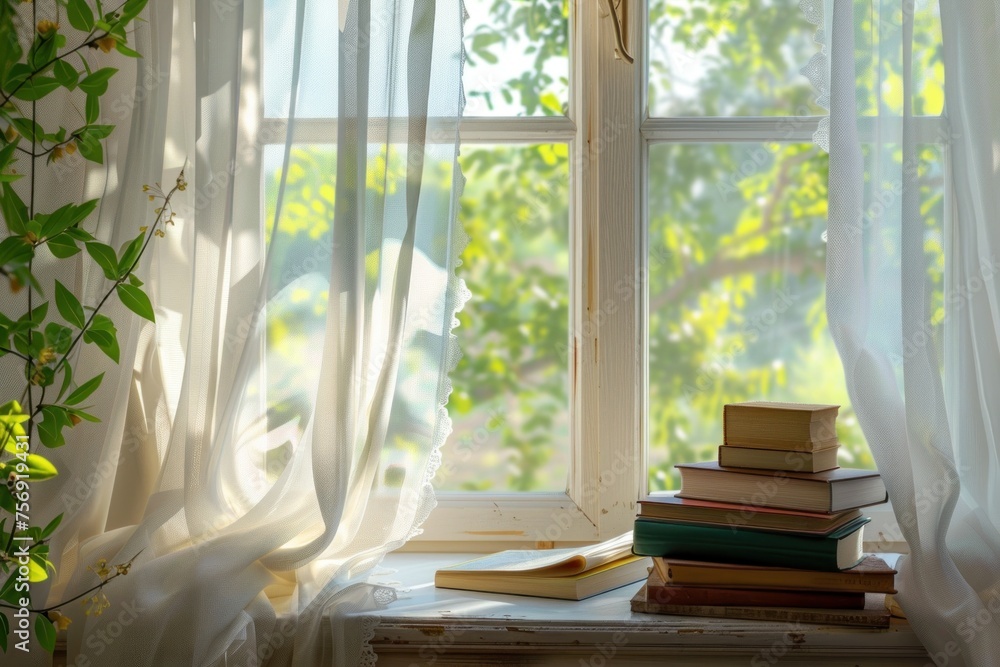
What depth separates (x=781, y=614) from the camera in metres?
1.17

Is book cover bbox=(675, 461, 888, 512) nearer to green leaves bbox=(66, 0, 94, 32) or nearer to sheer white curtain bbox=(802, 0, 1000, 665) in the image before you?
sheer white curtain bbox=(802, 0, 1000, 665)

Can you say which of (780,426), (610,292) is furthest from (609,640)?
(610,292)

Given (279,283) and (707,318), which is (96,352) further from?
(707,318)

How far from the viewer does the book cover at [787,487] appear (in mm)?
1157

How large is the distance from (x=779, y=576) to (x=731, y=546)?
74mm

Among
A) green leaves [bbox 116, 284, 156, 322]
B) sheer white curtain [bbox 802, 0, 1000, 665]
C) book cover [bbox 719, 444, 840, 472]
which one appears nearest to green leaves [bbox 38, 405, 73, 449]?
green leaves [bbox 116, 284, 156, 322]

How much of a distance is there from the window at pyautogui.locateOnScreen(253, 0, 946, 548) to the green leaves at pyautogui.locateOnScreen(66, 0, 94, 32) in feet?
1.98

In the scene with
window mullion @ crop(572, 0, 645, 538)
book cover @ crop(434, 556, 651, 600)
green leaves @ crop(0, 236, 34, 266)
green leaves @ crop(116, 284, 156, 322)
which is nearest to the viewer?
green leaves @ crop(0, 236, 34, 266)

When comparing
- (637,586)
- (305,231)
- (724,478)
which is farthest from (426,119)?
(637,586)

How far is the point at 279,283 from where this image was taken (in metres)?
1.22

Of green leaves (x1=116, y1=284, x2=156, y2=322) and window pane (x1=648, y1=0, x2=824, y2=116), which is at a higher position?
window pane (x1=648, y1=0, x2=824, y2=116)

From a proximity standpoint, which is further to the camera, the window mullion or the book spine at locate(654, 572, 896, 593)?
the window mullion

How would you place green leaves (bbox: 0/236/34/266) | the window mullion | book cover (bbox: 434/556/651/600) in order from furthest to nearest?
1. the window mullion
2. book cover (bbox: 434/556/651/600)
3. green leaves (bbox: 0/236/34/266)

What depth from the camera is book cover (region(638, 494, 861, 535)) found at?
3.77 ft
